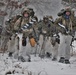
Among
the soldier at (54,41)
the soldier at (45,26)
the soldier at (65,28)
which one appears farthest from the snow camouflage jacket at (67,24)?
the soldier at (45,26)

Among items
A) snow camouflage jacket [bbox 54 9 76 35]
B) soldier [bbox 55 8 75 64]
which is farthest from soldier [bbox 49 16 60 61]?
snow camouflage jacket [bbox 54 9 76 35]

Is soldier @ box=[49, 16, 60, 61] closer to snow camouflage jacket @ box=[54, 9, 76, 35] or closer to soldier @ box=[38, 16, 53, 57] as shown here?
soldier @ box=[38, 16, 53, 57]

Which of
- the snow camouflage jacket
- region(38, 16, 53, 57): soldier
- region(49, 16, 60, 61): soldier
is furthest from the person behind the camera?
region(38, 16, 53, 57): soldier

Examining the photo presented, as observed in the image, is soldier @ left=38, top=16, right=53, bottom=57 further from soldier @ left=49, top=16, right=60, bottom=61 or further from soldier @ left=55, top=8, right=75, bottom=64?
soldier @ left=55, top=8, right=75, bottom=64

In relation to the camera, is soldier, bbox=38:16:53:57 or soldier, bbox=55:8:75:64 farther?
soldier, bbox=38:16:53:57

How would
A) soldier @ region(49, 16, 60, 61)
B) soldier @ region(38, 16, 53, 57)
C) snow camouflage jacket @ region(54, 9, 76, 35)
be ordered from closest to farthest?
snow camouflage jacket @ region(54, 9, 76, 35) → soldier @ region(49, 16, 60, 61) → soldier @ region(38, 16, 53, 57)

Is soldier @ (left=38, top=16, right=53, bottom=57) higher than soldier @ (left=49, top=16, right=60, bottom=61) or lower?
higher

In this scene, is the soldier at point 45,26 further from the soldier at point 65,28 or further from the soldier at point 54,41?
the soldier at point 65,28

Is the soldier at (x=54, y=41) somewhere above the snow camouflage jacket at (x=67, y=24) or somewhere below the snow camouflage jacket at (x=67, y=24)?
below

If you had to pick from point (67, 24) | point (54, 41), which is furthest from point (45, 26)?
point (67, 24)

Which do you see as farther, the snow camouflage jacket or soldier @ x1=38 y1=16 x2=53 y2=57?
soldier @ x1=38 y1=16 x2=53 y2=57

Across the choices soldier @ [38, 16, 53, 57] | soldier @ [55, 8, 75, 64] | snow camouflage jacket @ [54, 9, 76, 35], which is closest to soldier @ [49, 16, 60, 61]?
soldier @ [38, 16, 53, 57]

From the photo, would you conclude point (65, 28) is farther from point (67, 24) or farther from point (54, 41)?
point (54, 41)

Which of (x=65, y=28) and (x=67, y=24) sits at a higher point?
(x=67, y=24)
